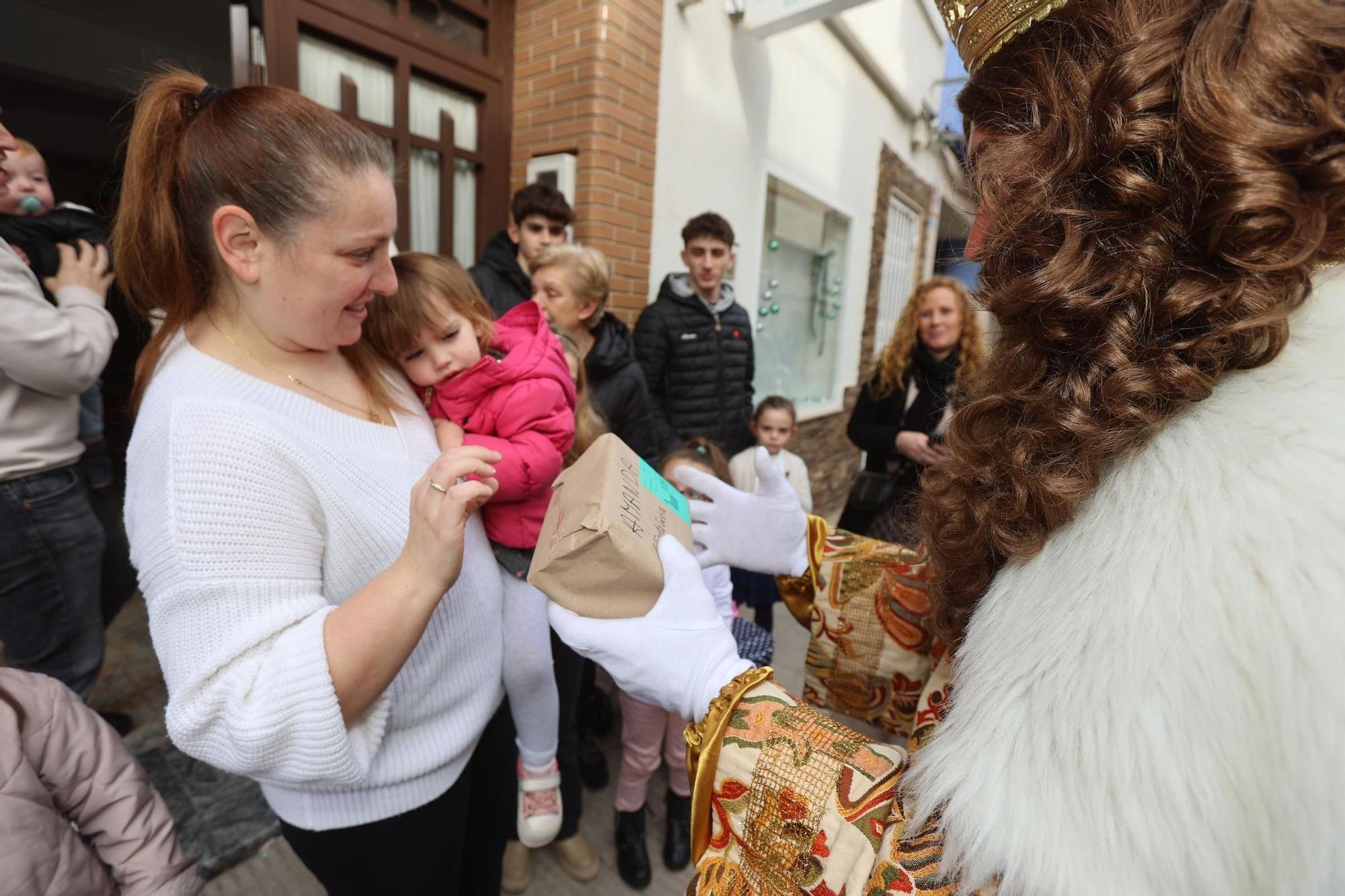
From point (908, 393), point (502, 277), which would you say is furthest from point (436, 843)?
point (908, 393)

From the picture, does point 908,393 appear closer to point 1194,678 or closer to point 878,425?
point 878,425

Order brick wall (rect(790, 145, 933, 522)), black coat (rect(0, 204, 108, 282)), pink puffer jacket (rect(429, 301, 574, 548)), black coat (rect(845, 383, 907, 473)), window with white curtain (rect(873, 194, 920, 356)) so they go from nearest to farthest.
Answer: pink puffer jacket (rect(429, 301, 574, 548))
black coat (rect(0, 204, 108, 282))
black coat (rect(845, 383, 907, 473))
brick wall (rect(790, 145, 933, 522))
window with white curtain (rect(873, 194, 920, 356))

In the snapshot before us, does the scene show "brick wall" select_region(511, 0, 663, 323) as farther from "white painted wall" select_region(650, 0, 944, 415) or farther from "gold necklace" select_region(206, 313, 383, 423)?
"gold necklace" select_region(206, 313, 383, 423)

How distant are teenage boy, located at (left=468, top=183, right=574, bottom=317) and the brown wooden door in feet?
2.02

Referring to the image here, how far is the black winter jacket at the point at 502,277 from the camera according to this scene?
2.71 metres

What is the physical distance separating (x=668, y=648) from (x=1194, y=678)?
2.11 feet

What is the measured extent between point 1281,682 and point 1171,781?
0.12 meters

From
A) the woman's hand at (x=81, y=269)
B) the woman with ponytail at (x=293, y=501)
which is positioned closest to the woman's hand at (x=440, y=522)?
the woman with ponytail at (x=293, y=501)

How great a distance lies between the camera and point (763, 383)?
5.70 meters

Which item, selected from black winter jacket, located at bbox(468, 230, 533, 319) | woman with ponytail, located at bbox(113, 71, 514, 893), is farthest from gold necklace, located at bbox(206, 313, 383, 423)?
black winter jacket, located at bbox(468, 230, 533, 319)

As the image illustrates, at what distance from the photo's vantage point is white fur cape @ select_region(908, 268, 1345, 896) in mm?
473

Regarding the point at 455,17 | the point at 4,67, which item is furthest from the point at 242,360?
the point at 4,67

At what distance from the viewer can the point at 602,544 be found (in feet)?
2.97

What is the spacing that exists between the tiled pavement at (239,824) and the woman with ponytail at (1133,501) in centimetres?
164
